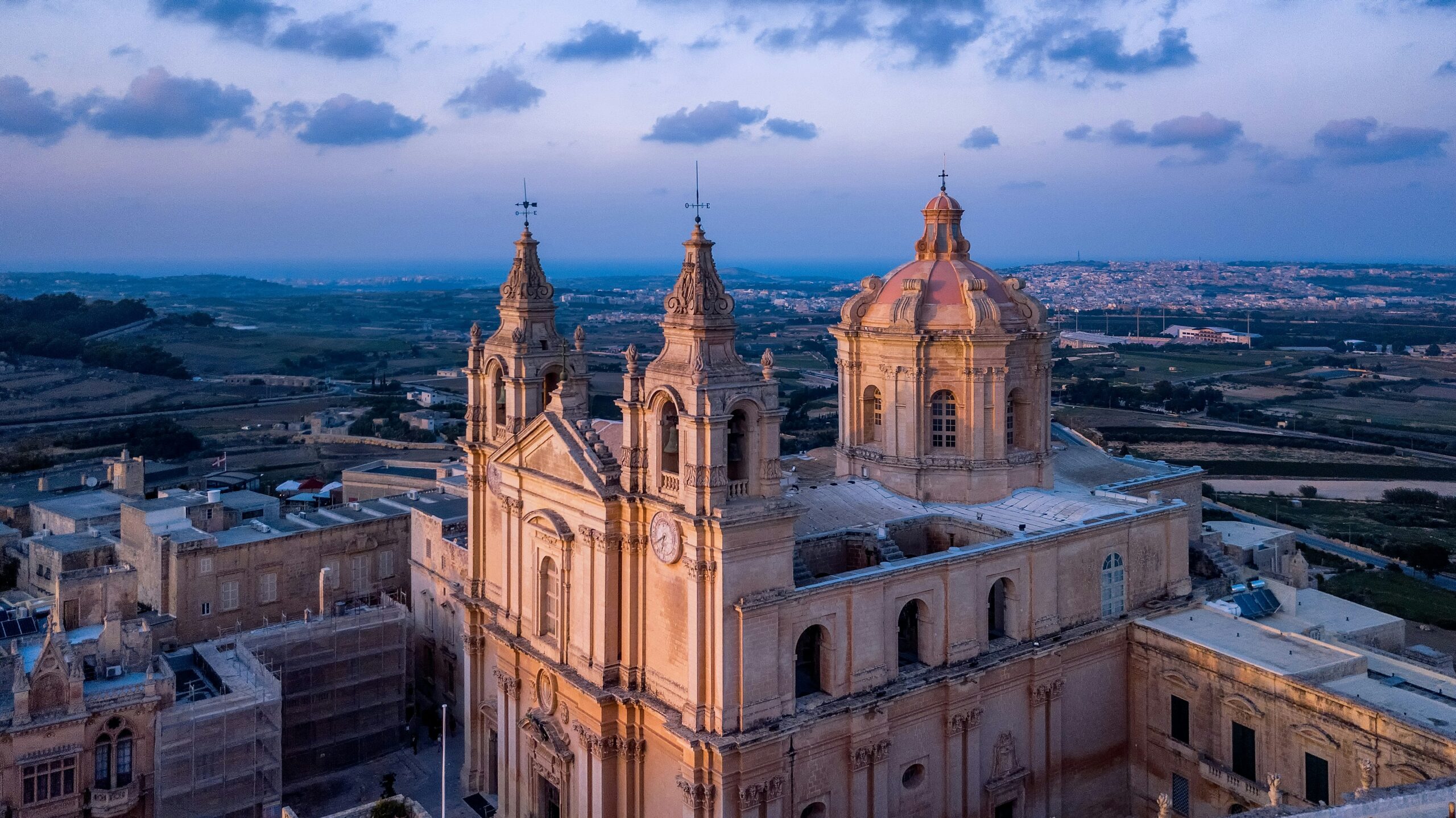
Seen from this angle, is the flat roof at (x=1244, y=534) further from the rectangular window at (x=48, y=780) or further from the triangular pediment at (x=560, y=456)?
the rectangular window at (x=48, y=780)

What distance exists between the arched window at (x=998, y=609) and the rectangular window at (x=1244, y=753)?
664cm

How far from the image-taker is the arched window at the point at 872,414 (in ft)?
119

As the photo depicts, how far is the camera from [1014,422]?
3584 centimetres

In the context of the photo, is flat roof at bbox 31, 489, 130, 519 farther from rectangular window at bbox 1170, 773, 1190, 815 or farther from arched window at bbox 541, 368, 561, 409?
rectangular window at bbox 1170, 773, 1190, 815

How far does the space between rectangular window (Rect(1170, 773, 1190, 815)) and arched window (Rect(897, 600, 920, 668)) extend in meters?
9.35

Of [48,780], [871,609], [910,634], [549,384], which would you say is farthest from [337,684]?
[871,609]

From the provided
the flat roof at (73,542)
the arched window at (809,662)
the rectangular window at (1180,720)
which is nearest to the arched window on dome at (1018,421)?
the rectangular window at (1180,720)

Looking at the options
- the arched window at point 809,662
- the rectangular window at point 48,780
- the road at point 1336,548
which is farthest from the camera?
the road at point 1336,548

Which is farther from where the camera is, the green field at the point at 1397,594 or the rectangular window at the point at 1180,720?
the green field at the point at 1397,594

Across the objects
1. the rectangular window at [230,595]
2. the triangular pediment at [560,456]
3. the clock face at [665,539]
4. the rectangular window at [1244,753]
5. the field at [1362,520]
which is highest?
the triangular pediment at [560,456]

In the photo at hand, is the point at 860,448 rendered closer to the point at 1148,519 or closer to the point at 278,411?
the point at 1148,519

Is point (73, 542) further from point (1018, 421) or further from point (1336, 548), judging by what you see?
point (1336, 548)

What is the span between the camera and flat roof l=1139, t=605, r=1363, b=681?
93.2 ft

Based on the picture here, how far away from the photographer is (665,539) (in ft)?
84.6
